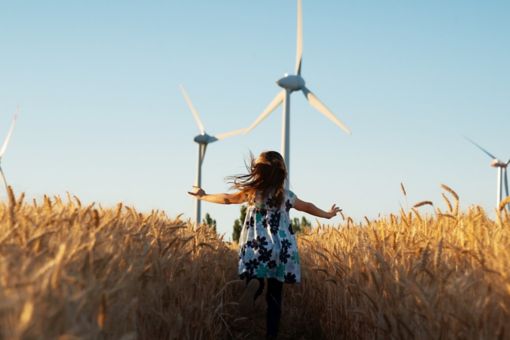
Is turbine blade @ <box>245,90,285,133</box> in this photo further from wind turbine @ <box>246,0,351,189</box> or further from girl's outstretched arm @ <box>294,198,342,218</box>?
girl's outstretched arm @ <box>294,198,342,218</box>

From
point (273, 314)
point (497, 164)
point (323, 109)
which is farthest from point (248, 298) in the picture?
point (497, 164)

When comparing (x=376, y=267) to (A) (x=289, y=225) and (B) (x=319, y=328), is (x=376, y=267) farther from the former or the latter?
(B) (x=319, y=328)

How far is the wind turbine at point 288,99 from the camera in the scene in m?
22.7

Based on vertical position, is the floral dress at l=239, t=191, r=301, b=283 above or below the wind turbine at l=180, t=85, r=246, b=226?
below

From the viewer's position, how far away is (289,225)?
737 cm

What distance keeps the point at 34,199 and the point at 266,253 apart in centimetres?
275

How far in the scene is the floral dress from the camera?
702cm

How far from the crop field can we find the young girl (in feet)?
1.64

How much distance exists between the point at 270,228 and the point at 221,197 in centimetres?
85

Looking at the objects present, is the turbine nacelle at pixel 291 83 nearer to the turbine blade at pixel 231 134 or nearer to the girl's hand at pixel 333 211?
→ the turbine blade at pixel 231 134

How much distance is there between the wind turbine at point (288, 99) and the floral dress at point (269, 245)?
14.3m

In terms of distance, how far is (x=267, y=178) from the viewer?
7223 mm

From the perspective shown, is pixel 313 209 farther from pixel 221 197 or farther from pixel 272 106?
pixel 272 106

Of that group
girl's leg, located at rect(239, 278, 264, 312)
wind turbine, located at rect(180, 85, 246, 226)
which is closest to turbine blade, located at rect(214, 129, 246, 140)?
wind turbine, located at rect(180, 85, 246, 226)
